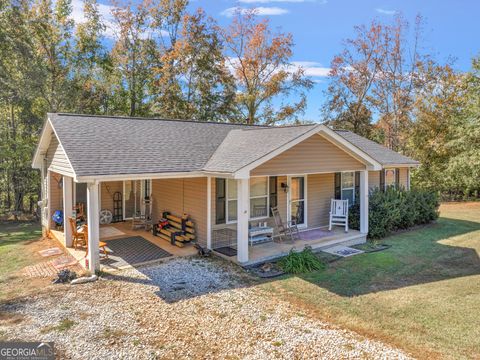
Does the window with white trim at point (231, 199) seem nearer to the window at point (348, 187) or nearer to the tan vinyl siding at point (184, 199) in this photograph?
the tan vinyl siding at point (184, 199)

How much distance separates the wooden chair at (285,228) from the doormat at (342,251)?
1.13 metres

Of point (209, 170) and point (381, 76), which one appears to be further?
point (381, 76)

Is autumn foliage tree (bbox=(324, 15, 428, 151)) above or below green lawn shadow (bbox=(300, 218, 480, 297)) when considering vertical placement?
above

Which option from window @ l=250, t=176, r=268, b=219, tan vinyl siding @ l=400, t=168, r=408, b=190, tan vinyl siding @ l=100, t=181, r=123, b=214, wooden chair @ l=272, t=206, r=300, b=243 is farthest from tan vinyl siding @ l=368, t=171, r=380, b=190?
tan vinyl siding @ l=100, t=181, r=123, b=214

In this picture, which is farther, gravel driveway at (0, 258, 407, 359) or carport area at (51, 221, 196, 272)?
carport area at (51, 221, 196, 272)

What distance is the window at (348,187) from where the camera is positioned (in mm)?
13187

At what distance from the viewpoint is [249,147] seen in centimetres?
962

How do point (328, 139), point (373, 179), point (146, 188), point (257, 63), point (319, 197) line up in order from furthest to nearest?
point (257, 63)
point (373, 179)
point (146, 188)
point (319, 197)
point (328, 139)

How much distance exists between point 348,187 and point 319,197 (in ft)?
5.66

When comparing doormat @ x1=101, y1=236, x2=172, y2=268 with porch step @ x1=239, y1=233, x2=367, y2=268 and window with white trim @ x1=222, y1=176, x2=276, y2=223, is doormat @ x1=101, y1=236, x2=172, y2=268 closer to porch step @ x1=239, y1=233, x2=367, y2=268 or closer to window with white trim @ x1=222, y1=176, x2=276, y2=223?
window with white trim @ x1=222, y1=176, x2=276, y2=223

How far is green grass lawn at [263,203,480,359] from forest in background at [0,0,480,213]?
1383 cm

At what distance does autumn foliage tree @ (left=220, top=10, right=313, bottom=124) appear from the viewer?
85.5 ft

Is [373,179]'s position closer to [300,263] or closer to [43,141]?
[300,263]

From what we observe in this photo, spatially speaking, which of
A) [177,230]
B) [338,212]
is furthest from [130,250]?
[338,212]
